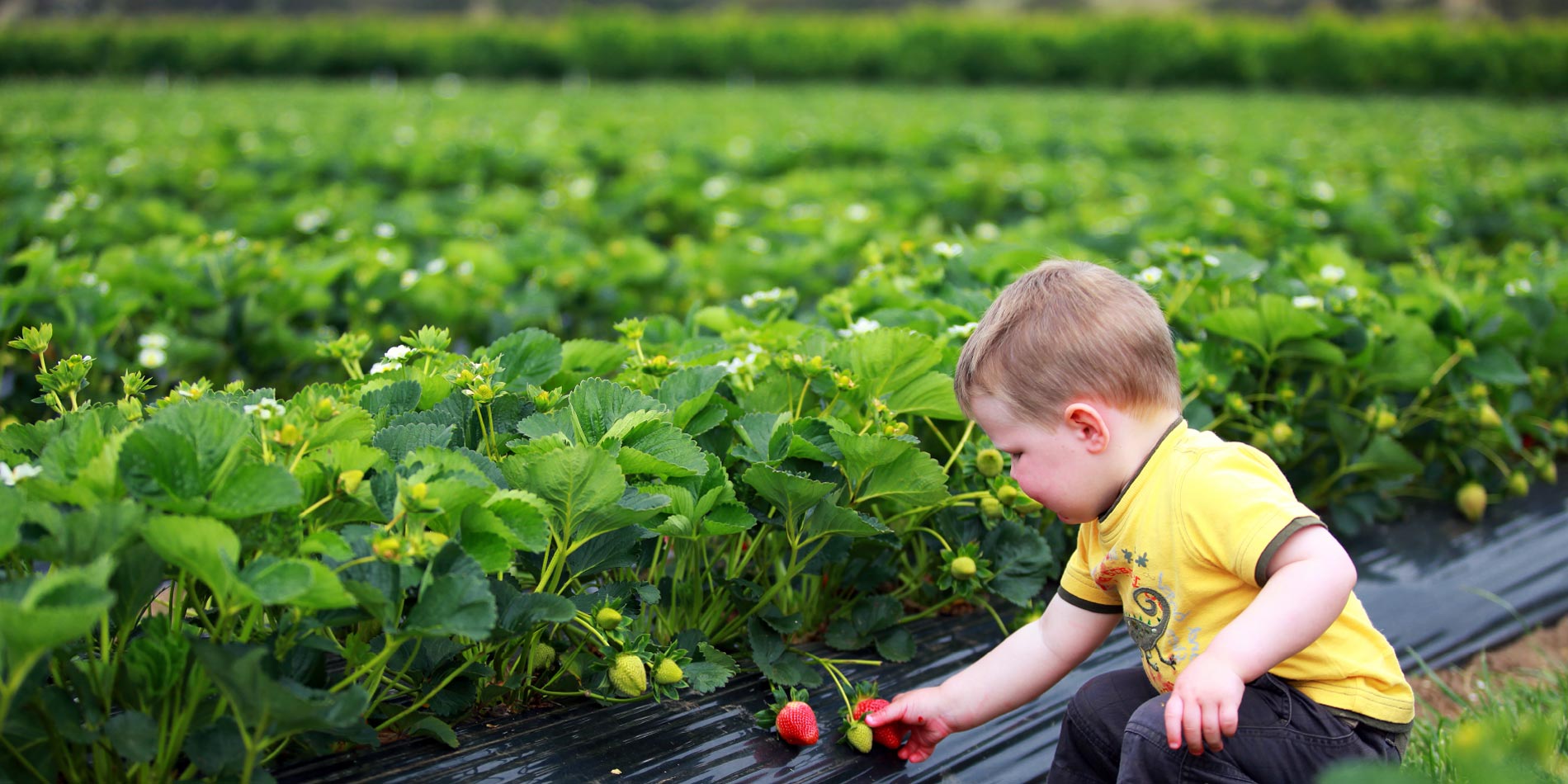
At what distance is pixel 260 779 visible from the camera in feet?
4.01

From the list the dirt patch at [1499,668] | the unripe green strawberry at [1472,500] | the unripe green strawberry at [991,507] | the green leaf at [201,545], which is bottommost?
the dirt patch at [1499,668]

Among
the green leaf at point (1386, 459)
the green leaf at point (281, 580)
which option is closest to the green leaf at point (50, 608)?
the green leaf at point (281, 580)

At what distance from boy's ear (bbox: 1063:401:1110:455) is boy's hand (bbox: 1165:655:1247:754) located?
306 mm

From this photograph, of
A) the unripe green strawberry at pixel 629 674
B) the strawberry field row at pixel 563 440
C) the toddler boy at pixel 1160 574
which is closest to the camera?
the strawberry field row at pixel 563 440

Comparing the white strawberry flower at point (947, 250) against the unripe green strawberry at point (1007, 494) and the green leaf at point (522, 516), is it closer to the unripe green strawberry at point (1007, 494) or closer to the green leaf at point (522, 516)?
the unripe green strawberry at point (1007, 494)

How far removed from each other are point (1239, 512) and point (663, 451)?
→ 2.44 feet

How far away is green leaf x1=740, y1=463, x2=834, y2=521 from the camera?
1.51m

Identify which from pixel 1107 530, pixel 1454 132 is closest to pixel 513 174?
pixel 1107 530

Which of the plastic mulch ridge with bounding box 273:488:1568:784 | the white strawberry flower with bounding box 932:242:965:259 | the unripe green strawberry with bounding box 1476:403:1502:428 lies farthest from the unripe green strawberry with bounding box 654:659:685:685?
the unripe green strawberry with bounding box 1476:403:1502:428

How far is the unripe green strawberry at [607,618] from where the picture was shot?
146 centimetres

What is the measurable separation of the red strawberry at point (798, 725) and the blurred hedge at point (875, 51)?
64.0ft

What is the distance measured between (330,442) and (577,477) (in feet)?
1.03

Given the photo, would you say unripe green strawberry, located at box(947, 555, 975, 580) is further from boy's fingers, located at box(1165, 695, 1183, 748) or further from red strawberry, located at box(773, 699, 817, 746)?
boy's fingers, located at box(1165, 695, 1183, 748)

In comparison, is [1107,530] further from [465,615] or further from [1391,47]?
[1391,47]
